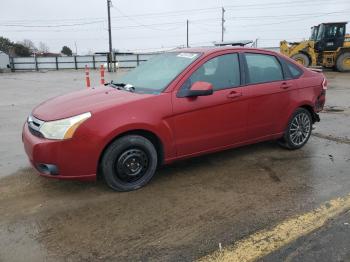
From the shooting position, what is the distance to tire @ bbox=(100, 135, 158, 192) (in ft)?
13.2

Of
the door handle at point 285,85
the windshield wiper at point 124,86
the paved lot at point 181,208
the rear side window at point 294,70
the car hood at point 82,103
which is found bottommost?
the paved lot at point 181,208

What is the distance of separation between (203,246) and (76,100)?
227 centimetres

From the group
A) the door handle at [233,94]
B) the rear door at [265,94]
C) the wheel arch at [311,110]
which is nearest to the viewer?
the door handle at [233,94]

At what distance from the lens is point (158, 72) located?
4883mm

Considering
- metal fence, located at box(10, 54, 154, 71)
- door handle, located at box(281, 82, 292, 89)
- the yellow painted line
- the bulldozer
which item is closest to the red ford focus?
door handle, located at box(281, 82, 292, 89)

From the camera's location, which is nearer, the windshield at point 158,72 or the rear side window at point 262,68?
the windshield at point 158,72

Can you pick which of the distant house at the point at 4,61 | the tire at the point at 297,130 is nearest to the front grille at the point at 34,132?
the tire at the point at 297,130

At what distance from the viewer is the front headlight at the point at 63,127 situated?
383 cm

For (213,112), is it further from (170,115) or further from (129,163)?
(129,163)

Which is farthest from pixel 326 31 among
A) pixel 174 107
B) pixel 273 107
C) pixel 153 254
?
pixel 153 254

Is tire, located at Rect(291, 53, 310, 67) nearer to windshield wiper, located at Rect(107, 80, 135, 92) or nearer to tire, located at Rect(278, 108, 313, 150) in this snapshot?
tire, located at Rect(278, 108, 313, 150)

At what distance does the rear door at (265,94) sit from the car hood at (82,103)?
5.00 ft

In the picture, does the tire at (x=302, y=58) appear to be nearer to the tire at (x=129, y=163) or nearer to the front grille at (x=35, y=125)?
the tire at (x=129, y=163)

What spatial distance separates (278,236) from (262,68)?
8.73ft
